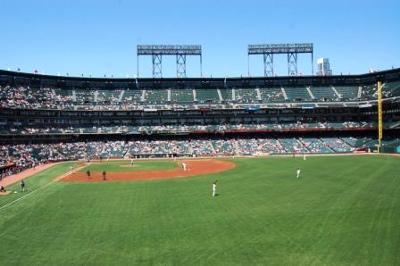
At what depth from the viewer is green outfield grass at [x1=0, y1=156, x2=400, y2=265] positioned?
18.6 meters

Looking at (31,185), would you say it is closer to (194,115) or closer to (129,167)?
(129,167)

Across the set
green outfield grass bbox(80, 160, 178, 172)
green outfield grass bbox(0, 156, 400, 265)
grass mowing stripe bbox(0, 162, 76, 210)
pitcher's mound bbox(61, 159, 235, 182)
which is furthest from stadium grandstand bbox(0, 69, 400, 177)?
green outfield grass bbox(0, 156, 400, 265)

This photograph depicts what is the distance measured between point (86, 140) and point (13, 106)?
16392 millimetres

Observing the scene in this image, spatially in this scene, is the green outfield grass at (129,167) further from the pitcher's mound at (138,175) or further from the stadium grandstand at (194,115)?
the stadium grandstand at (194,115)

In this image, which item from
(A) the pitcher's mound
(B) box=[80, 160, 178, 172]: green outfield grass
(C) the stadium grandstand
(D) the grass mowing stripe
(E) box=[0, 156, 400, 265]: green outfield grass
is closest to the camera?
(E) box=[0, 156, 400, 265]: green outfield grass

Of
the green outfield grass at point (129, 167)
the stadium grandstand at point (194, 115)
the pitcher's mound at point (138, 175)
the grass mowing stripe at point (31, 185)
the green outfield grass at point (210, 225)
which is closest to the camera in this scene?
the green outfield grass at point (210, 225)

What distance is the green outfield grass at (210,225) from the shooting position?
1861cm

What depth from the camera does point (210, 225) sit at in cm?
2420

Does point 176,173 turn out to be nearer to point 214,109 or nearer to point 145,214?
point 145,214

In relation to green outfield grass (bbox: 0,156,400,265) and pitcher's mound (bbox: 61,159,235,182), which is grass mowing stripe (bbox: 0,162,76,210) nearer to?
green outfield grass (bbox: 0,156,400,265)

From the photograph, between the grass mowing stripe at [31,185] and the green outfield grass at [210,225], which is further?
the grass mowing stripe at [31,185]

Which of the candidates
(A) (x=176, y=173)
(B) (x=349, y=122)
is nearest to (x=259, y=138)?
(B) (x=349, y=122)

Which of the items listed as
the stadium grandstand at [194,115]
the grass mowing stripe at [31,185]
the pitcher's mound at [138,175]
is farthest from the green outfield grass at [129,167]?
the stadium grandstand at [194,115]

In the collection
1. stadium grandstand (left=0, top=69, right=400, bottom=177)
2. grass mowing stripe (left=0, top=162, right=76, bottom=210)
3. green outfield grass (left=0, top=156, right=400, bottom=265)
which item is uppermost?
stadium grandstand (left=0, top=69, right=400, bottom=177)
